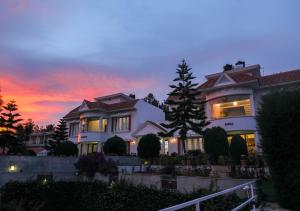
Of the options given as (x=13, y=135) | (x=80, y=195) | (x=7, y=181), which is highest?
(x=13, y=135)

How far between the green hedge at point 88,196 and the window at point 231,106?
12.2 meters

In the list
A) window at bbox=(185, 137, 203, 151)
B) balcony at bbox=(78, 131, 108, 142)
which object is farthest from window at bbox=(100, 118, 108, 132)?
window at bbox=(185, 137, 203, 151)

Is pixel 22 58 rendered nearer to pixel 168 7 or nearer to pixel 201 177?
pixel 168 7

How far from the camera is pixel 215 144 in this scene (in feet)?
54.6

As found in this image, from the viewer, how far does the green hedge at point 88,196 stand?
14.8 meters

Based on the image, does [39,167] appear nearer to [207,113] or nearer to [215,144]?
[215,144]

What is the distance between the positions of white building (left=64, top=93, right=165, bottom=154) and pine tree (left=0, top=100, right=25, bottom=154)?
7.53 metres

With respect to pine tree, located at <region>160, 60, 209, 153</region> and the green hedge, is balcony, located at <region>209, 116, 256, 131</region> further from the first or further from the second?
the green hedge

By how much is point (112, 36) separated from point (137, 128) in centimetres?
1280

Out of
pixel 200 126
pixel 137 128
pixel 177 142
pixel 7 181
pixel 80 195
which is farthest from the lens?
pixel 137 128

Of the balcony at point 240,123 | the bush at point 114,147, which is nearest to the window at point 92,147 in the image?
the bush at point 114,147

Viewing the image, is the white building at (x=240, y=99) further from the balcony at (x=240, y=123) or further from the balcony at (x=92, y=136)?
the balcony at (x=92, y=136)

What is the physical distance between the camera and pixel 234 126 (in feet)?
73.3

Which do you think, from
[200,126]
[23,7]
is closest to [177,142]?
[200,126]
